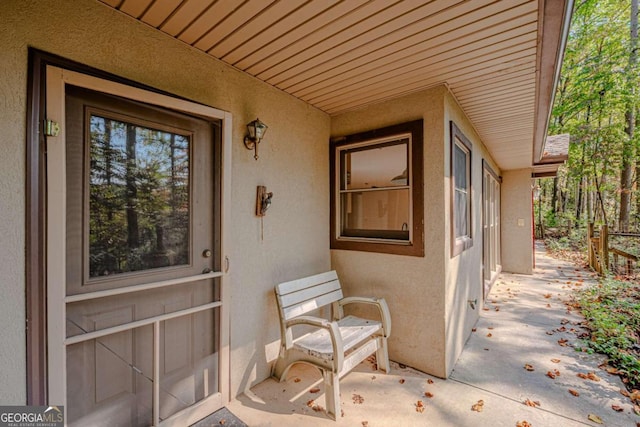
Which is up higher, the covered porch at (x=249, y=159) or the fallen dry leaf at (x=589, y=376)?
the covered porch at (x=249, y=159)

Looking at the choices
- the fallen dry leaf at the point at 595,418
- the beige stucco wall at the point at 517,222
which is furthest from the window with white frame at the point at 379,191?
the beige stucco wall at the point at 517,222

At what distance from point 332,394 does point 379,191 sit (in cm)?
198

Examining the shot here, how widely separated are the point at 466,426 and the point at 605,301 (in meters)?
4.21

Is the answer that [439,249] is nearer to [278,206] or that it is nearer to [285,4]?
[278,206]

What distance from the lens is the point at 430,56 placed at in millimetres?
2133

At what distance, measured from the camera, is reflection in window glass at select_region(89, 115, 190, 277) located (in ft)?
5.43

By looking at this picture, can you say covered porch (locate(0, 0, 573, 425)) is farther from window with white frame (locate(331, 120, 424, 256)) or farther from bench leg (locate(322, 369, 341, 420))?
bench leg (locate(322, 369, 341, 420))

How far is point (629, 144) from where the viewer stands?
9148 millimetres

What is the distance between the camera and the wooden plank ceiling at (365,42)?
1650 millimetres

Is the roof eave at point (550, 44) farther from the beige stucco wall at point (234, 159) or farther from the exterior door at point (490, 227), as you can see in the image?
the exterior door at point (490, 227)

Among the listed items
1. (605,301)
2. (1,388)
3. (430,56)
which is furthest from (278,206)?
(605,301)

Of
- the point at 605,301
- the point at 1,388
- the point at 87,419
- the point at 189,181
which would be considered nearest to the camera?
the point at 1,388

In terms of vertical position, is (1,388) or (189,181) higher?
(189,181)

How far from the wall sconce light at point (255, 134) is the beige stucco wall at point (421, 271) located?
1.25 m
